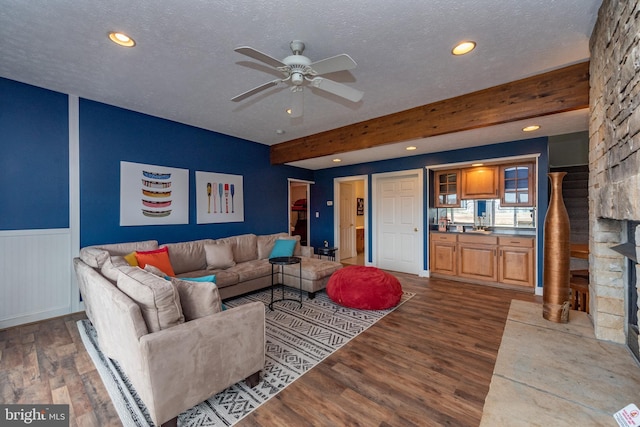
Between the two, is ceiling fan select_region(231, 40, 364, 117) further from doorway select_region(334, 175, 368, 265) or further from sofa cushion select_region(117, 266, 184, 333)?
doorway select_region(334, 175, 368, 265)

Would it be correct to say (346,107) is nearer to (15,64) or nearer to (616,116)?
(616,116)

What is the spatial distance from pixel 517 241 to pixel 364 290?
2.87 m

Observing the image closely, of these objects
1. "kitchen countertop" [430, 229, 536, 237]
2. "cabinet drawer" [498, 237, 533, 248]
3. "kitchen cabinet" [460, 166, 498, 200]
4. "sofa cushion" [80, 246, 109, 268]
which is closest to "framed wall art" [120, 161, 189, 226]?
"sofa cushion" [80, 246, 109, 268]

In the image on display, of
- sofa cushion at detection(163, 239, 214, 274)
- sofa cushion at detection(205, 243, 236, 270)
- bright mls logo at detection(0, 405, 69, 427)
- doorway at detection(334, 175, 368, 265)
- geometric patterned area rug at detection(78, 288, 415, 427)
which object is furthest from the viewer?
doorway at detection(334, 175, 368, 265)

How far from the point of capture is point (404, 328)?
9.64 feet

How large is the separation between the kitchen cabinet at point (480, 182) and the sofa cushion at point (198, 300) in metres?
4.75

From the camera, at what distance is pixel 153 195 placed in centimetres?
390

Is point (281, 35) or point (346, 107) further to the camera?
point (346, 107)

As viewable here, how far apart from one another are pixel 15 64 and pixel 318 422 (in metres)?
4.09

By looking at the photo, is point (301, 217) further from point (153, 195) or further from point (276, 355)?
point (276, 355)

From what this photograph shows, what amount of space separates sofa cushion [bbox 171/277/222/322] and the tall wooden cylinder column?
2509 millimetres

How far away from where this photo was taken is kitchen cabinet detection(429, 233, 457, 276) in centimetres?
493

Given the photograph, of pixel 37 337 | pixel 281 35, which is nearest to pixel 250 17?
pixel 281 35

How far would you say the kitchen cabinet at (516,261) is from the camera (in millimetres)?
4229
